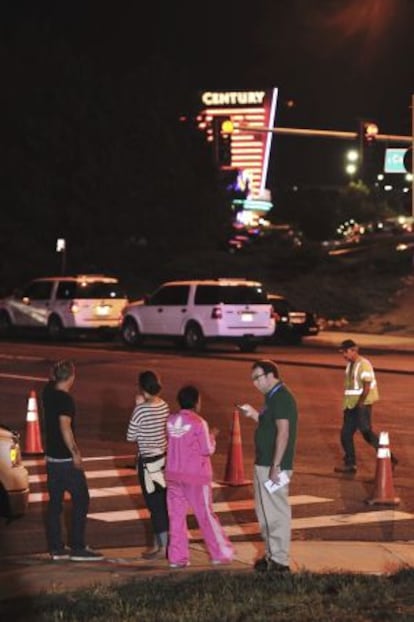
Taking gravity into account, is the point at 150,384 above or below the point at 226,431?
above

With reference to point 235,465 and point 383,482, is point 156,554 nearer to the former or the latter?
point 383,482

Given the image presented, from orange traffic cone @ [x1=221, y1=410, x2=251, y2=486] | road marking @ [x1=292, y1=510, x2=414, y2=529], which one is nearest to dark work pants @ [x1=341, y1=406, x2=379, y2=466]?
orange traffic cone @ [x1=221, y1=410, x2=251, y2=486]

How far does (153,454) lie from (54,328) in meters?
29.0

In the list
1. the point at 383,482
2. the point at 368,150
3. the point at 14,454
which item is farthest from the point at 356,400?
the point at 368,150

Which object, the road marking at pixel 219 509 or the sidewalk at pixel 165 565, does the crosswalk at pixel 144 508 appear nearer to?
the road marking at pixel 219 509

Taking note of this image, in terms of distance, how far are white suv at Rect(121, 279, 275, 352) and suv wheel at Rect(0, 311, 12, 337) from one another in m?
5.78

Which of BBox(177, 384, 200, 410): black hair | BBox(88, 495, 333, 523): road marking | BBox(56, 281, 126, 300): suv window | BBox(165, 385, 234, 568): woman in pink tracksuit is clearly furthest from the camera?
BBox(56, 281, 126, 300): suv window

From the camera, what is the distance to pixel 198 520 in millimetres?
9438

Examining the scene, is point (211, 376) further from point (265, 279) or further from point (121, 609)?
point (265, 279)

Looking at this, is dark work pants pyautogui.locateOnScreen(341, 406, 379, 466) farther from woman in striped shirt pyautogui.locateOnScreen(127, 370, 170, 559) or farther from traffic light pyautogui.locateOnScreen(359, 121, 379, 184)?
traffic light pyautogui.locateOnScreen(359, 121, 379, 184)

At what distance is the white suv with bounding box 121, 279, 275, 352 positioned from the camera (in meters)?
33.8

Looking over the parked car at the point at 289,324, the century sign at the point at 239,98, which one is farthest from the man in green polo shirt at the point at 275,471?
the century sign at the point at 239,98

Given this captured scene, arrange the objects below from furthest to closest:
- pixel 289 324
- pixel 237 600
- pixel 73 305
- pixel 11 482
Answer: pixel 73 305
pixel 289 324
pixel 11 482
pixel 237 600

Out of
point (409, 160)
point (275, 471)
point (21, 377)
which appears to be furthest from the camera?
point (21, 377)
